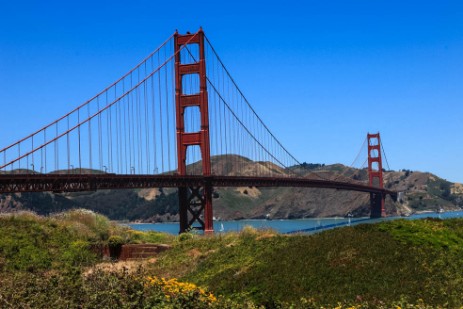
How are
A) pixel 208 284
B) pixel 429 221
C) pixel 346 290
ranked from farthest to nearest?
1. pixel 429 221
2. pixel 208 284
3. pixel 346 290

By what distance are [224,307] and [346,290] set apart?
5.48 metres

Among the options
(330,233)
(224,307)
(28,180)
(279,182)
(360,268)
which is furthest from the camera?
(279,182)

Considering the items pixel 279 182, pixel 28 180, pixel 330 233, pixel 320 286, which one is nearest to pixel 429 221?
pixel 330 233

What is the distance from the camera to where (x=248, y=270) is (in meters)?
21.1

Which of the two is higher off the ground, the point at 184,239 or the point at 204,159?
the point at 204,159

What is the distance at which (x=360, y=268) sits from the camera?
63.0ft

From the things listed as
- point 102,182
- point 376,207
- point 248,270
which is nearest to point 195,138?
point 102,182

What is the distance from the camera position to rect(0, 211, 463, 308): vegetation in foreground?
14453 mm

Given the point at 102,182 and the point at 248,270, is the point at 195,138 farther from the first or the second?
the point at 248,270

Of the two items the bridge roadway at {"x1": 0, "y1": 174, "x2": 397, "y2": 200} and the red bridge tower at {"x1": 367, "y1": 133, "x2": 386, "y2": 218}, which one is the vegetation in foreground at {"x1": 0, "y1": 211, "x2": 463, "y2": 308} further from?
the red bridge tower at {"x1": 367, "y1": 133, "x2": 386, "y2": 218}

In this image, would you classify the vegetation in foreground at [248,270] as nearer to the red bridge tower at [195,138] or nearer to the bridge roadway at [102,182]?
the bridge roadway at [102,182]

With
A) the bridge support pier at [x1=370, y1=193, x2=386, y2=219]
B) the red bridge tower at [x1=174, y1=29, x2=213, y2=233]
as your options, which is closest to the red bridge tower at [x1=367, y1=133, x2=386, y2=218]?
the bridge support pier at [x1=370, y1=193, x2=386, y2=219]

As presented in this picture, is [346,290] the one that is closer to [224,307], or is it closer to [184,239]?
[224,307]

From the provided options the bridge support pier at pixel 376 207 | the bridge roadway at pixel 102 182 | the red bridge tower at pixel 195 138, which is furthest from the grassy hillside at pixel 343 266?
the bridge support pier at pixel 376 207
